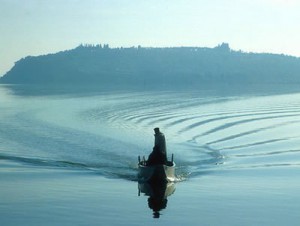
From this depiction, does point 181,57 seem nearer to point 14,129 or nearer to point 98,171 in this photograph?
point 14,129

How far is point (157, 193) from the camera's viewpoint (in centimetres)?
2291

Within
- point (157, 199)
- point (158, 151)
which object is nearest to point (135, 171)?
point (158, 151)

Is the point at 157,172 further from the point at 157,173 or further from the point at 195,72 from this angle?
the point at 195,72

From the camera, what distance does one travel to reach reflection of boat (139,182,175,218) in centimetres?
2049

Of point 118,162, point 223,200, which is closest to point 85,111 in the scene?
point 118,162

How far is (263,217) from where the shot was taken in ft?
62.3

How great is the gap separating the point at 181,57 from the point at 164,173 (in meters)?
177

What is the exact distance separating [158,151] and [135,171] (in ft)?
16.3

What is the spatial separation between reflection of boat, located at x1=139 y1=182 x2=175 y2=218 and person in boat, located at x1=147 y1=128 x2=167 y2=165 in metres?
1.07

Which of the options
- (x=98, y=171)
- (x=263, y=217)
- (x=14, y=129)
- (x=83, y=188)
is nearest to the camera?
(x=263, y=217)

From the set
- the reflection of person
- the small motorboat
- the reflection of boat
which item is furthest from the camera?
the small motorboat

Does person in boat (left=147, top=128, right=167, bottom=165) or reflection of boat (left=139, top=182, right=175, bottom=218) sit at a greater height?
person in boat (left=147, top=128, right=167, bottom=165)

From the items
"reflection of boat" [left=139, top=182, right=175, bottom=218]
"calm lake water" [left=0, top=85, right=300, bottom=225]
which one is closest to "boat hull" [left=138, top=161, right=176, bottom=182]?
"reflection of boat" [left=139, top=182, right=175, bottom=218]

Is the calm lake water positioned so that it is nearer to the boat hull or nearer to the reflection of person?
the reflection of person
